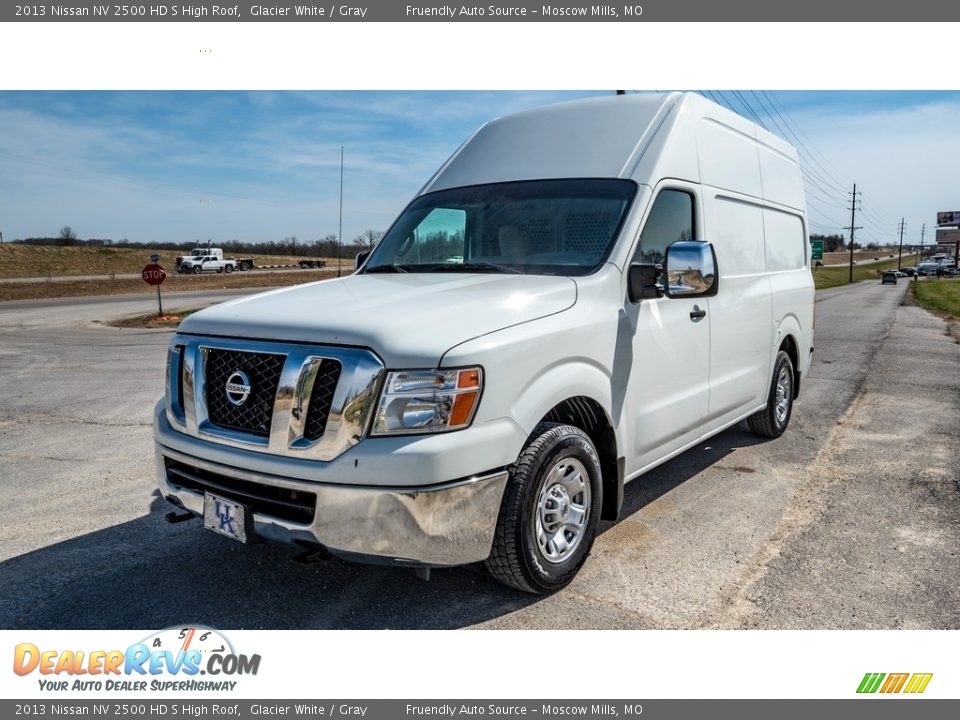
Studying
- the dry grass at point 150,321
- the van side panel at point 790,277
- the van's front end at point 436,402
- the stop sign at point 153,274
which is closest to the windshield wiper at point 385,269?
the van's front end at point 436,402

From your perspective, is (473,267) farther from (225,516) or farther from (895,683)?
(895,683)

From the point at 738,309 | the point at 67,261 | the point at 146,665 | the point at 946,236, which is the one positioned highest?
the point at 946,236

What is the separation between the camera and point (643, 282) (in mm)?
4125

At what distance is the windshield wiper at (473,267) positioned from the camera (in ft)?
13.8

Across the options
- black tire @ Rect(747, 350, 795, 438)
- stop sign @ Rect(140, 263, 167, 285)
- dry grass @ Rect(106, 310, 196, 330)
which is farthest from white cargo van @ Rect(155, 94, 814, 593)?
stop sign @ Rect(140, 263, 167, 285)

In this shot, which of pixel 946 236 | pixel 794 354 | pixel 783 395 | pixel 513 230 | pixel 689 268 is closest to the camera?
pixel 689 268

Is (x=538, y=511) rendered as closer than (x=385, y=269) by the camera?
Yes

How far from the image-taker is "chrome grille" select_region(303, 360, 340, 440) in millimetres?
3100

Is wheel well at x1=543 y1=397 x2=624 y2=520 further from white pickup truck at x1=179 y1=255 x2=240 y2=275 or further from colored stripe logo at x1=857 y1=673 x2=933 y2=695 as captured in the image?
white pickup truck at x1=179 y1=255 x2=240 y2=275

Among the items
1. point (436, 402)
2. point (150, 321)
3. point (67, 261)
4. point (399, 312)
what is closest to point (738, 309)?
point (399, 312)

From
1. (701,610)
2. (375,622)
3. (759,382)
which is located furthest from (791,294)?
(375,622)

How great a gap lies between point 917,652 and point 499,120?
13.2 feet

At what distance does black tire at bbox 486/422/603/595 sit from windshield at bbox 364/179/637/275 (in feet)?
3.33

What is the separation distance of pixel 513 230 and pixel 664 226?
0.93m
